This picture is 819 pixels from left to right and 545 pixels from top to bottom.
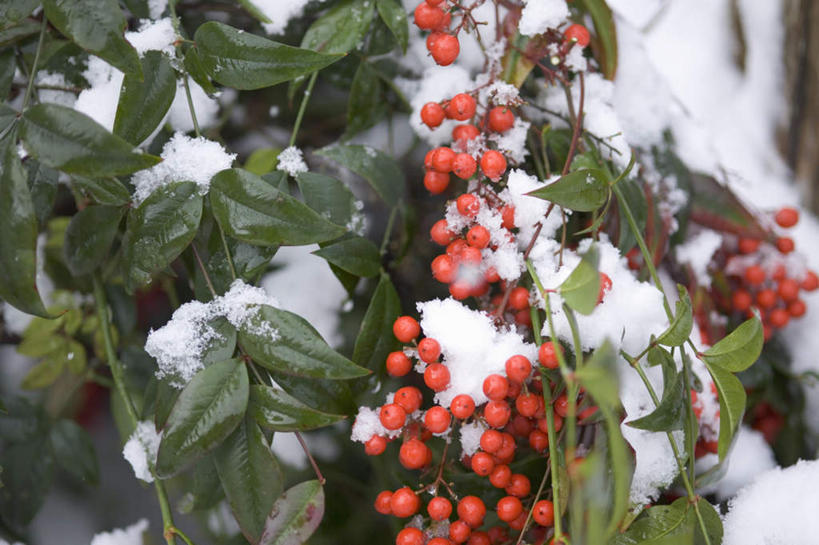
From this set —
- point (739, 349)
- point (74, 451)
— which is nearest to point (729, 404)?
point (739, 349)

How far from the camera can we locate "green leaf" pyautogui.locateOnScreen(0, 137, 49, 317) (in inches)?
17.0

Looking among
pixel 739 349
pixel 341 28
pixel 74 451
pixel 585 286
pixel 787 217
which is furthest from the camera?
pixel 787 217

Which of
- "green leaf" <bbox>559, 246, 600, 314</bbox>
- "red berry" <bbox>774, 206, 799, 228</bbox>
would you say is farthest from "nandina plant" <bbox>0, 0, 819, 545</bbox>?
"red berry" <bbox>774, 206, 799, 228</bbox>

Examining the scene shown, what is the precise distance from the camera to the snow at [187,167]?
51 cm

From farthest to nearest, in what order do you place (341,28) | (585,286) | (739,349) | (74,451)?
1. (74,451)
2. (341,28)
3. (739,349)
4. (585,286)

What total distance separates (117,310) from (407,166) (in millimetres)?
361

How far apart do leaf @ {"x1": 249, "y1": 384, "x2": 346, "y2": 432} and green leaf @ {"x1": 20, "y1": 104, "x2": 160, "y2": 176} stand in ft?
0.59

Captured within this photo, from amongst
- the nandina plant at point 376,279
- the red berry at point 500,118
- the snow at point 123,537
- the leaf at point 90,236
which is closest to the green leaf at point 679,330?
the nandina plant at point 376,279

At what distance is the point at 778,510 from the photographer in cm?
→ 59

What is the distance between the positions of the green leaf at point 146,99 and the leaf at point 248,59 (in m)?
0.03

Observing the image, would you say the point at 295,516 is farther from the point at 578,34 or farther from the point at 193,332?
the point at 578,34

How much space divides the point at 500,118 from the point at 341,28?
0.54 ft

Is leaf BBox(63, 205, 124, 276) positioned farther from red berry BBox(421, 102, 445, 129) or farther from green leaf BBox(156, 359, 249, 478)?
red berry BBox(421, 102, 445, 129)

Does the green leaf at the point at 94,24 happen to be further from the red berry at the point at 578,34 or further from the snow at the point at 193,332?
the red berry at the point at 578,34
